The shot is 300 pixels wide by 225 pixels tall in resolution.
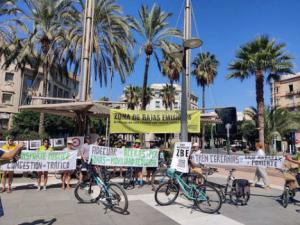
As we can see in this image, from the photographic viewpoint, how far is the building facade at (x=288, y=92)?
70250mm

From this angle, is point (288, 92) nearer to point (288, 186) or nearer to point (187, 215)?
point (288, 186)

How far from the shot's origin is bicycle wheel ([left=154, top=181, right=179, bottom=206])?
26.3 feet

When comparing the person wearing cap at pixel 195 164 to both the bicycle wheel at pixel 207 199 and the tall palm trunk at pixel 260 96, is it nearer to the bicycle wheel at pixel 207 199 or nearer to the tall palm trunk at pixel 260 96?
the bicycle wheel at pixel 207 199

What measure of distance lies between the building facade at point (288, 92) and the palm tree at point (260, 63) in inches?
1848

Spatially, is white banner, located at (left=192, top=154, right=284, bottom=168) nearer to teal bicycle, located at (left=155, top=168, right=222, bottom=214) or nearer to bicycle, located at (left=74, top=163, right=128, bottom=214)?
teal bicycle, located at (left=155, top=168, right=222, bottom=214)

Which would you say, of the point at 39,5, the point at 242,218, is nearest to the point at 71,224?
the point at 242,218

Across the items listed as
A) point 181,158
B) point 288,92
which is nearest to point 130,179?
point 181,158

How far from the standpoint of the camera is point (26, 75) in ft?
166

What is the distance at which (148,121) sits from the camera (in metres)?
12.0

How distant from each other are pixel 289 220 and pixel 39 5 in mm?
21712

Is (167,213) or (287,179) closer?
(167,213)

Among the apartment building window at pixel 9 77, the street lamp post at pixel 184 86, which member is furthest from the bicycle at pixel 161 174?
the apartment building window at pixel 9 77

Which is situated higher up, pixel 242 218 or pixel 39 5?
pixel 39 5

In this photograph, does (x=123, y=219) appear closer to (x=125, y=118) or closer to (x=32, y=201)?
(x=32, y=201)
